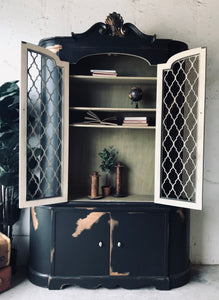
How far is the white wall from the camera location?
9.80ft

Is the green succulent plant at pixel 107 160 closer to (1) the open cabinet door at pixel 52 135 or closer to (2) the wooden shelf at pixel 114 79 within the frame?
(1) the open cabinet door at pixel 52 135

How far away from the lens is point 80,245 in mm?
2541

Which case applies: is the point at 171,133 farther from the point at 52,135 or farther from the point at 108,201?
the point at 52,135

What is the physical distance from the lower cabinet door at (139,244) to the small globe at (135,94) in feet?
3.52

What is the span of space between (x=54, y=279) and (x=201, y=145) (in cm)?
172

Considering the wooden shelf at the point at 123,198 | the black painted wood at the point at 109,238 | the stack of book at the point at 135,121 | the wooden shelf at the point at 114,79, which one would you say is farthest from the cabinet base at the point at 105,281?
the wooden shelf at the point at 114,79

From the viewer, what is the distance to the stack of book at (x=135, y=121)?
2.71 metres

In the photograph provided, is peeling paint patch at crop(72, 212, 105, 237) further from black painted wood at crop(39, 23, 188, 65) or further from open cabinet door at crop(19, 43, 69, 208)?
black painted wood at crop(39, 23, 188, 65)

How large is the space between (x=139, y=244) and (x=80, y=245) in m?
0.53

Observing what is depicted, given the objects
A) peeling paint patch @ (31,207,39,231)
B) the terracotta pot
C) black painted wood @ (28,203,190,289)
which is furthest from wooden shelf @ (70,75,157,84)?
peeling paint patch @ (31,207,39,231)

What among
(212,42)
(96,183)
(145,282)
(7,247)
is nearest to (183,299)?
(145,282)

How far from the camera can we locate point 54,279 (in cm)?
252

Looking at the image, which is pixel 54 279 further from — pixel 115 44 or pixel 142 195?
pixel 115 44

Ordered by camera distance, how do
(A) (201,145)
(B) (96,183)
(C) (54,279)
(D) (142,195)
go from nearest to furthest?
1. (A) (201,145)
2. (C) (54,279)
3. (B) (96,183)
4. (D) (142,195)
